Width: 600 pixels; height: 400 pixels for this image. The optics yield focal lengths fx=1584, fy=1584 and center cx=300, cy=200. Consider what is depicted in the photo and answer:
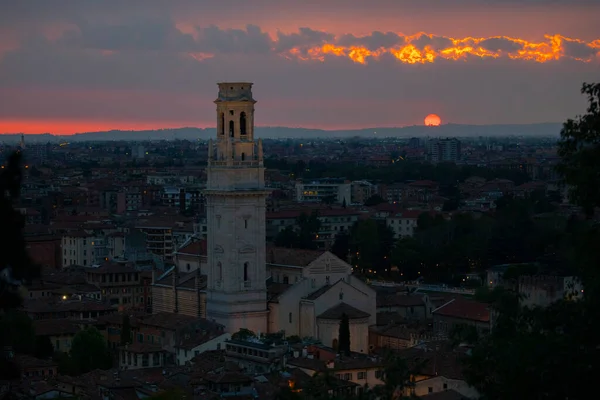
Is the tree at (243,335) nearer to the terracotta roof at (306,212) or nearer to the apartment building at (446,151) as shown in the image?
the terracotta roof at (306,212)

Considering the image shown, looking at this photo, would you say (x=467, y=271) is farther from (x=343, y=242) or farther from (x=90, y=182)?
(x=90, y=182)

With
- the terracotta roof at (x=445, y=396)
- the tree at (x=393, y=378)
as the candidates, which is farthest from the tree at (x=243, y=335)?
the tree at (x=393, y=378)

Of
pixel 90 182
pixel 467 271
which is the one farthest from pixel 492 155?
pixel 467 271

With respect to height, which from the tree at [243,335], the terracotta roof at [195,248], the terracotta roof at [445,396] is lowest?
the terracotta roof at [445,396]

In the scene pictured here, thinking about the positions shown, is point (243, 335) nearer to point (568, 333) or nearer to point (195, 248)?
point (195, 248)

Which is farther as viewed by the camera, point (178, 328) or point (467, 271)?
point (467, 271)

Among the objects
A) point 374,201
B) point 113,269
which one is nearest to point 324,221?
point 374,201

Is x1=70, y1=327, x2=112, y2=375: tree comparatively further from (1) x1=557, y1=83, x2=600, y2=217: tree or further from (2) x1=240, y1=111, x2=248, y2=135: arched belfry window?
(1) x1=557, y1=83, x2=600, y2=217: tree
